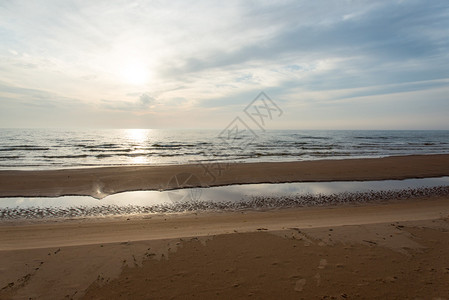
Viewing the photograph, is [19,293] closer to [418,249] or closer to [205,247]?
[205,247]

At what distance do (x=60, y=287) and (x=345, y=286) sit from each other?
522 centimetres

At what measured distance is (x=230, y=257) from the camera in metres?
5.16

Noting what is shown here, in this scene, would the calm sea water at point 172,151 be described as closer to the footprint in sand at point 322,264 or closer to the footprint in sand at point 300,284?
the footprint in sand at point 322,264

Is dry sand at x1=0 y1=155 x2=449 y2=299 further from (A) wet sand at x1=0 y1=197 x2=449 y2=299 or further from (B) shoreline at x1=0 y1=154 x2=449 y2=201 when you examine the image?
(B) shoreline at x1=0 y1=154 x2=449 y2=201

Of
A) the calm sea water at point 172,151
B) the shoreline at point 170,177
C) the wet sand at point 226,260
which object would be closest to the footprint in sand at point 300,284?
the wet sand at point 226,260

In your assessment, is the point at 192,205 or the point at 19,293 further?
the point at 192,205

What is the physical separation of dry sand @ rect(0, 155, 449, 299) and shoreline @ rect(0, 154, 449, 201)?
508cm

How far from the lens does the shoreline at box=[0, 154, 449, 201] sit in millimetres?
12992

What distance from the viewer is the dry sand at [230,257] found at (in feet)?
13.8

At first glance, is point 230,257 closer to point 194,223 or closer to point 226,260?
point 226,260

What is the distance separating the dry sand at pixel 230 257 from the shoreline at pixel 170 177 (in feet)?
16.7

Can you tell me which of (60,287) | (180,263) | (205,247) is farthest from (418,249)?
(60,287)

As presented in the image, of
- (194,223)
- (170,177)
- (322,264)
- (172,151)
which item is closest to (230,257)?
(322,264)

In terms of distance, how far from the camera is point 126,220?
827 centimetres
